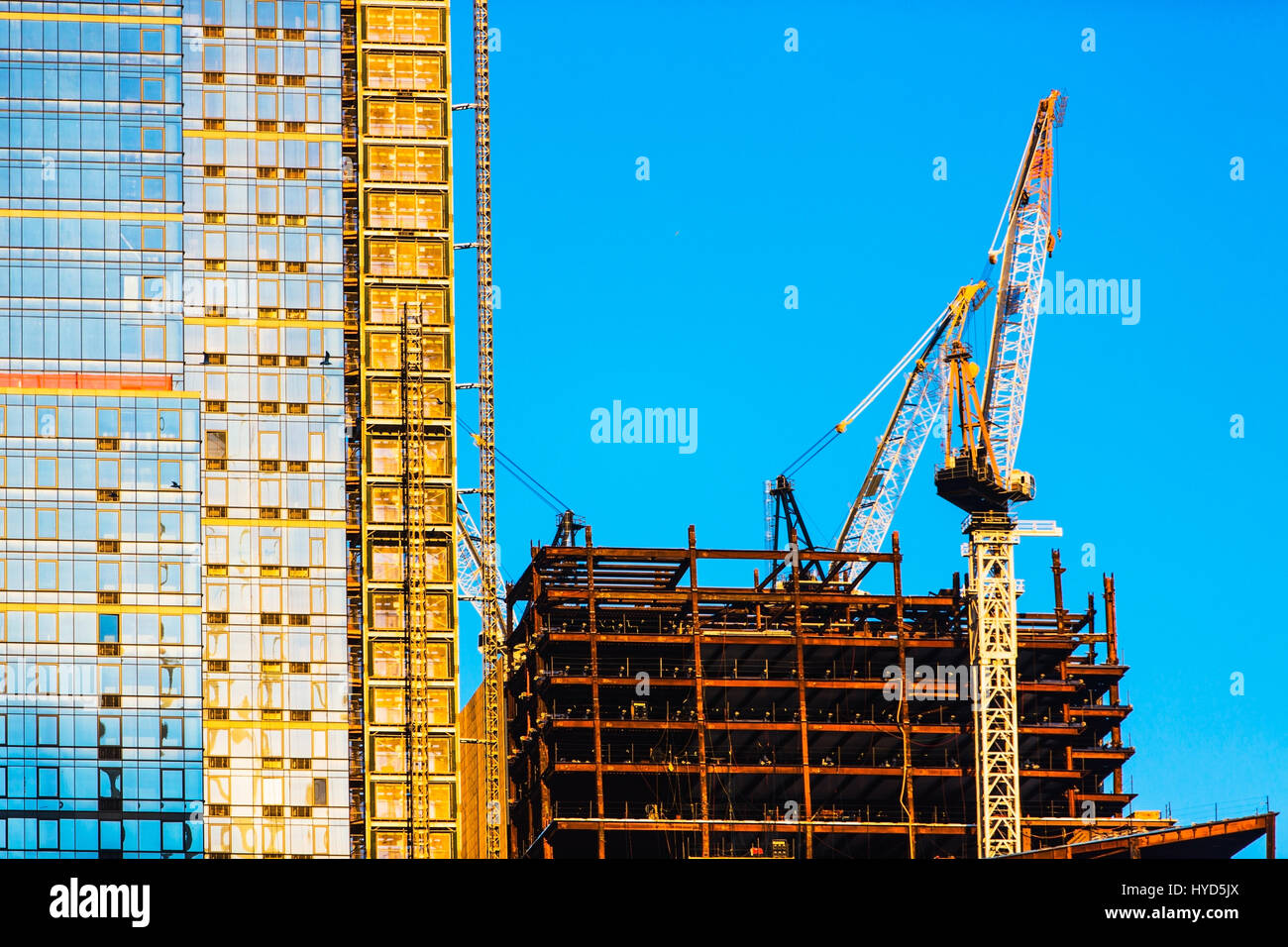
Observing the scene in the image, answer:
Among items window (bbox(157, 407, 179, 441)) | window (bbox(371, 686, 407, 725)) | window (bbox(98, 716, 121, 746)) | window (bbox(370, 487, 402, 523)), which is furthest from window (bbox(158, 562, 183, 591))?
window (bbox(371, 686, 407, 725))

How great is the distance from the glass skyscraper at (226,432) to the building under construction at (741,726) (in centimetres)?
2352

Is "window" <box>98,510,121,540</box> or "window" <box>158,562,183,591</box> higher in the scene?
"window" <box>98,510,121,540</box>

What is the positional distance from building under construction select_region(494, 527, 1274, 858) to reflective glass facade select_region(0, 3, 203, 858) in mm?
34787

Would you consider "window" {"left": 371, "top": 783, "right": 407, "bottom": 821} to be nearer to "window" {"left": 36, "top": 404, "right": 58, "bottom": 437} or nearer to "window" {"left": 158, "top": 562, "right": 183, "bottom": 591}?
"window" {"left": 158, "top": 562, "right": 183, "bottom": 591}

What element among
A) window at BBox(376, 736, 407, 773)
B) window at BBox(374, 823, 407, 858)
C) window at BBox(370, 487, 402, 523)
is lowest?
window at BBox(374, 823, 407, 858)

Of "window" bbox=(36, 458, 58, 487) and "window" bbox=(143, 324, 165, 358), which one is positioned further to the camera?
"window" bbox=(143, 324, 165, 358)

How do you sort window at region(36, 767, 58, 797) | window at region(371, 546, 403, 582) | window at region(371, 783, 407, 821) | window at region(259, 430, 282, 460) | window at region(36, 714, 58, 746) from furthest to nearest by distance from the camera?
window at region(371, 546, 403, 582) < window at region(259, 430, 282, 460) < window at region(36, 714, 58, 746) < window at region(371, 783, 407, 821) < window at region(36, 767, 58, 797)

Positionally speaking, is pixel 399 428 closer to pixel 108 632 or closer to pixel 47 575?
pixel 108 632

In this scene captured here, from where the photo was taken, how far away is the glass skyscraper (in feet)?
507

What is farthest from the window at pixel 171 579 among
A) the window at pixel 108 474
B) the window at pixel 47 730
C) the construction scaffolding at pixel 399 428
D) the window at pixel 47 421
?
the window at pixel 47 421

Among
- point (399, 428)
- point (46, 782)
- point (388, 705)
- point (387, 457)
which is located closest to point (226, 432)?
point (387, 457)

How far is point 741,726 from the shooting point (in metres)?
183

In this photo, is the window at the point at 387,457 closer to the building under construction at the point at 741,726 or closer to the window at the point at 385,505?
the window at the point at 385,505

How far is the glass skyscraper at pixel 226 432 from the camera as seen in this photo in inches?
6088
